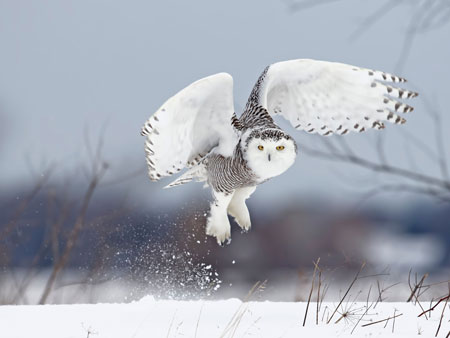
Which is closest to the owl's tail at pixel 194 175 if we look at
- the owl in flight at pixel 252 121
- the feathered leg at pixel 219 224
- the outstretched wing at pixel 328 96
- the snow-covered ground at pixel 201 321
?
the owl in flight at pixel 252 121

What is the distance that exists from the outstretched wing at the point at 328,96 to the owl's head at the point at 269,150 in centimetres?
37

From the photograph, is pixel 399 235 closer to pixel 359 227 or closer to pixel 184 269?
pixel 359 227

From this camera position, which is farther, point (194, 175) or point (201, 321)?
point (194, 175)

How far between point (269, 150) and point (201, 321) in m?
1.08

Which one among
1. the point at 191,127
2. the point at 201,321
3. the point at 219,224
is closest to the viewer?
the point at 201,321

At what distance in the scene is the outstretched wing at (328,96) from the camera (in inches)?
143

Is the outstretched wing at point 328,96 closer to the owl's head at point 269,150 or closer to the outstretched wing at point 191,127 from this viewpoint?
the outstretched wing at point 191,127

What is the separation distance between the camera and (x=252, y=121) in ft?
11.6

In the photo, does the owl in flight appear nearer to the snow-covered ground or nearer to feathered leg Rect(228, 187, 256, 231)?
feathered leg Rect(228, 187, 256, 231)

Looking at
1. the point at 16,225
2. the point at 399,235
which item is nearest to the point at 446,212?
the point at 399,235

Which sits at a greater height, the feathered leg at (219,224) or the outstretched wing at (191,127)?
the outstretched wing at (191,127)

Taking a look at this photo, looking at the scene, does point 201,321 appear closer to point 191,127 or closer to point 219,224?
point 191,127

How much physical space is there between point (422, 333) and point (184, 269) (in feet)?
7.37

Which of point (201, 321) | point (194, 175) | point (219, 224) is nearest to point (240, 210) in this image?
point (219, 224)
